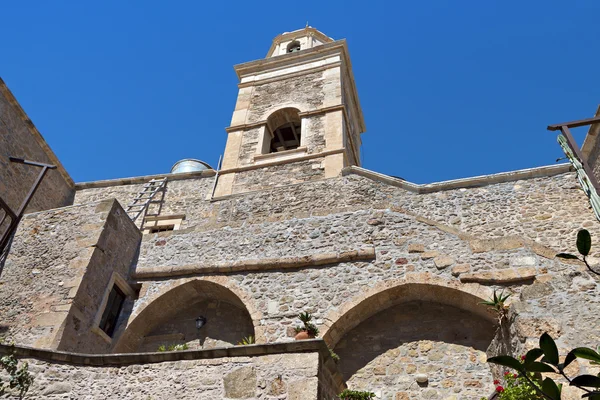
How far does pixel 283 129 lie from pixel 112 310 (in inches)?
343

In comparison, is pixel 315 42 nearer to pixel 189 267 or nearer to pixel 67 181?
pixel 67 181

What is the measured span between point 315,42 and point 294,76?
4.42 metres

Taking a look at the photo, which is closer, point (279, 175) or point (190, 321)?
point (190, 321)

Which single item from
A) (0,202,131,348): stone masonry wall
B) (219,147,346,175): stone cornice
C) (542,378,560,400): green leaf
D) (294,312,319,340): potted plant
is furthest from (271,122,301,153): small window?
(542,378,560,400): green leaf

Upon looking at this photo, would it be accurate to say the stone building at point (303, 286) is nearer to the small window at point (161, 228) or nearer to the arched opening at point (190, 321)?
the arched opening at point (190, 321)

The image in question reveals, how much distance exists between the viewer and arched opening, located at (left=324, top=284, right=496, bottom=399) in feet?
26.2

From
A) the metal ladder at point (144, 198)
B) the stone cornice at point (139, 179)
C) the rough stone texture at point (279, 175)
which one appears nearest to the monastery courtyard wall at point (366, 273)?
the rough stone texture at point (279, 175)

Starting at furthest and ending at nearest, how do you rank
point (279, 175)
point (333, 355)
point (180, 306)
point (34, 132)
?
1. point (279, 175)
2. point (34, 132)
3. point (180, 306)
4. point (333, 355)

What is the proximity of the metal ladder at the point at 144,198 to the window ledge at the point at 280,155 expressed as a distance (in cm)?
279

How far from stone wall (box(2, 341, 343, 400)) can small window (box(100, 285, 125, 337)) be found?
3.10 m

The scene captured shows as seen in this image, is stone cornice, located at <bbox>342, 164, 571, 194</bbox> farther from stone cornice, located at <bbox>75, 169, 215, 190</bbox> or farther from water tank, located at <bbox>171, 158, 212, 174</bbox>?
water tank, located at <bbox>171, 158, 212, 174</bbox>

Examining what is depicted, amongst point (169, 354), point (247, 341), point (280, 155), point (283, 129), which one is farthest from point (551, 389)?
point (283, 129)

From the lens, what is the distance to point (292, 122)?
1614cm

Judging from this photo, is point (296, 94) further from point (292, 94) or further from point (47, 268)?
point (47, 268)
